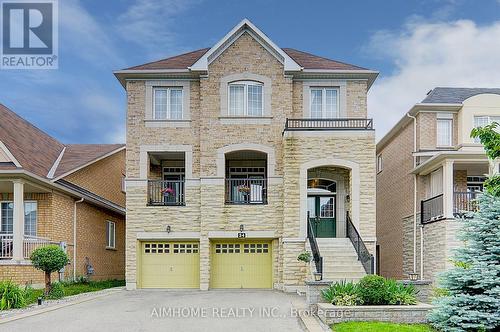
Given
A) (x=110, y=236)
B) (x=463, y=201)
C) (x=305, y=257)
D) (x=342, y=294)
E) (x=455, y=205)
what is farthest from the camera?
(x=110, y=236)

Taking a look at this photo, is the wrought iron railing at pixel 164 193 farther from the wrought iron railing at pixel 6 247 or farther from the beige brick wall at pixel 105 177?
the wrought iron railing at pixel 6 247

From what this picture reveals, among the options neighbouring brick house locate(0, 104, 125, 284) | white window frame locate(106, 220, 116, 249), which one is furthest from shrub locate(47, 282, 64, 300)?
white window frame locate(106, 220, 116, 249)

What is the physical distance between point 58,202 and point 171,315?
10.5m

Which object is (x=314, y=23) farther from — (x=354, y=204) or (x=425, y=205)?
(x=425, y=205)

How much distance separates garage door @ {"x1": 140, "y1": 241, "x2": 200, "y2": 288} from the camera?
2259cm

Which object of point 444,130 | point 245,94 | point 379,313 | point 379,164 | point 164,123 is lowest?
point 379,313

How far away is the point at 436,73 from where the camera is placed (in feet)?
85.7

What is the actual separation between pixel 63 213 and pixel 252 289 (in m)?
8.28

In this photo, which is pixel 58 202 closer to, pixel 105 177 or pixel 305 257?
pixel 105 177

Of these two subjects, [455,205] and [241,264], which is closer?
[455,205]

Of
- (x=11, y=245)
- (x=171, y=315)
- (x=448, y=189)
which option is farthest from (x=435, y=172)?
(x=11, y=245)

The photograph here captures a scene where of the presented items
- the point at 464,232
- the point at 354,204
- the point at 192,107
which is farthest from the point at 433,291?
the point at 192,107

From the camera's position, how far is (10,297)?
15.2 m

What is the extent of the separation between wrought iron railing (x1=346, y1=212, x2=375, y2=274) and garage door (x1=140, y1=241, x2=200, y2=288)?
611cm
